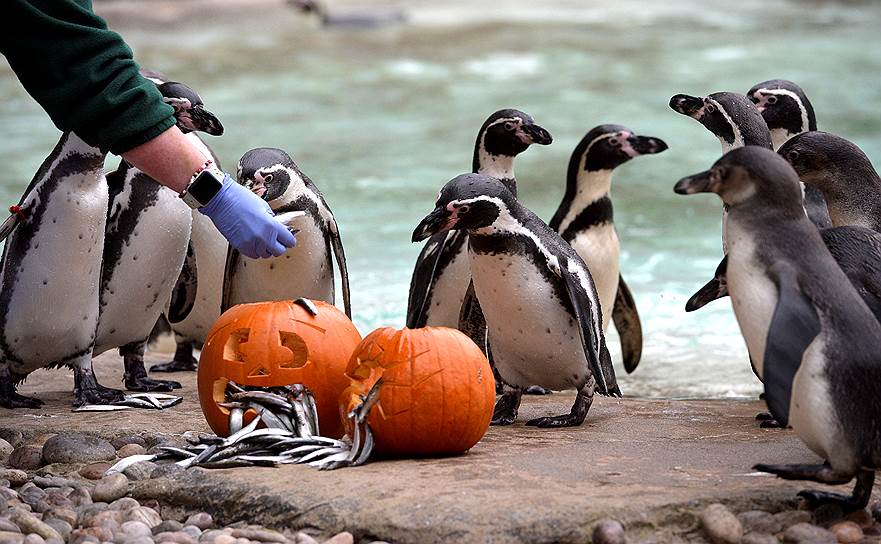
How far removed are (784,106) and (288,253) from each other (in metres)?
1.93

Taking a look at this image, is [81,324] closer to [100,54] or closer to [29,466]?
[29,466]

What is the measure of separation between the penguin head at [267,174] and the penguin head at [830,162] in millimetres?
1728

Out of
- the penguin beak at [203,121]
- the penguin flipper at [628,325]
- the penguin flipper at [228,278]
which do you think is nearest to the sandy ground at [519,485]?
the penguin flipper at [228,278]

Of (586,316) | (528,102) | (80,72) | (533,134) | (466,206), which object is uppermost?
(528,102)

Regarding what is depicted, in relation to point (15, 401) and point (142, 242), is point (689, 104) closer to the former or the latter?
point (142, 242)

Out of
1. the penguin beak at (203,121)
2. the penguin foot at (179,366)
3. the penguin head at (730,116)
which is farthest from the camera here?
the penguin foot at (179,366)

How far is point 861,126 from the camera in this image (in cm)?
1474

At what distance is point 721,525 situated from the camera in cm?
290

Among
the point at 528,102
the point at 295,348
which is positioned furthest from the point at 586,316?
the point at 528,102

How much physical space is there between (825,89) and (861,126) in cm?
225

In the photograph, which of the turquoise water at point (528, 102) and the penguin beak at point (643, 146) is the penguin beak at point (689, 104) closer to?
the penguin beak at point (643, 146)

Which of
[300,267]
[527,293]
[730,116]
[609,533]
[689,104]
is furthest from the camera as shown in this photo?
[300,267]

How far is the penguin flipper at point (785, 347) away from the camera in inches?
116

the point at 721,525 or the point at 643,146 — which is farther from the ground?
the point at 643,146
